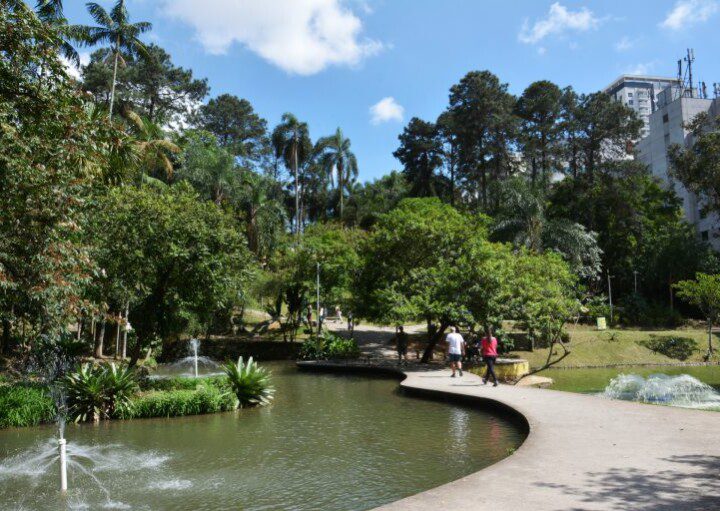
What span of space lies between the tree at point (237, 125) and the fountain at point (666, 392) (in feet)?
173

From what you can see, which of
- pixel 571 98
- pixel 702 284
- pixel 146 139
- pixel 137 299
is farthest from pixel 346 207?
pixel 137 299

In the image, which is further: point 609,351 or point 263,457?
point 609,351

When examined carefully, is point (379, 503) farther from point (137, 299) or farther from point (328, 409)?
point (137, 299)

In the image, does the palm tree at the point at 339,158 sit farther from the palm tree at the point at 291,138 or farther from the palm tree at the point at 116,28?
the palm tree at the point at 116,28

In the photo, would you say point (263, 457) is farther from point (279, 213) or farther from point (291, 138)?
point (291, 138)

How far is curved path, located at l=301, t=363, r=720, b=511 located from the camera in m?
6.08

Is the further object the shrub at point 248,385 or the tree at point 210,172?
the tree at point 210,172

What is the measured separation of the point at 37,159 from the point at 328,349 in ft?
65.9

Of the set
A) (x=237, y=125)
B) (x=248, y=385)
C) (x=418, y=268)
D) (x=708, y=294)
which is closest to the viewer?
(x=248, y=385)

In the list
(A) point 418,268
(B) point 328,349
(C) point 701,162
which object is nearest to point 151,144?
(B) point 328,349

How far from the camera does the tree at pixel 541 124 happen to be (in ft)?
166

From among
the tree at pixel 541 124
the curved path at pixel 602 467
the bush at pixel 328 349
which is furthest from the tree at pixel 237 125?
the curved path at pixel 602 467

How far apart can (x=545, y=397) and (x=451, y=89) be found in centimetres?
4313

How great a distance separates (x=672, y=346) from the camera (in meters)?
31.6
